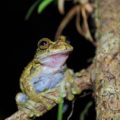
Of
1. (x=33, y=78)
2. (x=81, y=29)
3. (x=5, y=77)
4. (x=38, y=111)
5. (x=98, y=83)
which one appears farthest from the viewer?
(x=5, y=77)

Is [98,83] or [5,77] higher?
[5,77]

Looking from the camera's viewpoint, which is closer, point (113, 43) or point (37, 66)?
point (113, 43)

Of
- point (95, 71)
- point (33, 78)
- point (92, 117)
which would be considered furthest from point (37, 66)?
point (92, 117)

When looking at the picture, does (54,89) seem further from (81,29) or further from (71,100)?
(81,29)

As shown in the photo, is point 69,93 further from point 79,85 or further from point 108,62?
point 108,62

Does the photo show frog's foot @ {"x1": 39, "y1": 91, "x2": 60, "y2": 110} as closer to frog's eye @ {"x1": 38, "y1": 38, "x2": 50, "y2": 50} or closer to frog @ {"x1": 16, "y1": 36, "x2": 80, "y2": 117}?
frog @ {"x1": 16, "y1": 36, "x2": 80, "y2": 117}

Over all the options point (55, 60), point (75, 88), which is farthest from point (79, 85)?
point (55, 60)
